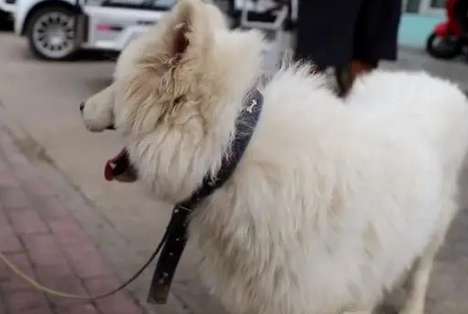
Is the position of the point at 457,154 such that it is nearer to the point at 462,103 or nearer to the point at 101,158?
the point at 462,103

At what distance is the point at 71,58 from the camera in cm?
1230

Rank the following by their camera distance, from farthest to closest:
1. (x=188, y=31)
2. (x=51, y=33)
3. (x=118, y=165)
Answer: (x=51, y=33)
(x=118, y=165)
(x=188, y=31)

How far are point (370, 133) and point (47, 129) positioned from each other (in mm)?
5476

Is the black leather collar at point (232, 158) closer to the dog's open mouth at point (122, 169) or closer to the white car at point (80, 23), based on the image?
the dog's open mouth at point (122, 169)

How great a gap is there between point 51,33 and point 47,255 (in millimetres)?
8485

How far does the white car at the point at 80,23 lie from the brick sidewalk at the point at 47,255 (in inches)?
176

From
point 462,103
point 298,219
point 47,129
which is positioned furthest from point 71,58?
point 298,219

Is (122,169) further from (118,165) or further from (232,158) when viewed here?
(232,158)

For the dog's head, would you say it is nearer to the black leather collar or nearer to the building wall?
the black leather collar

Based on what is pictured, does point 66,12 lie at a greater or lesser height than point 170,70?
lesser

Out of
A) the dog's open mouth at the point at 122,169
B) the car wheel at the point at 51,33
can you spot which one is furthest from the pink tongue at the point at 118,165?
the car wheel at the point at 51,33

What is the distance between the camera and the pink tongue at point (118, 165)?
7.85ft

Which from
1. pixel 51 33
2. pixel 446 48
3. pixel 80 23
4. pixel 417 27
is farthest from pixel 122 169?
pixel 417 27

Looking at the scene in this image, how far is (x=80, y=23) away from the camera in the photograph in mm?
10594
